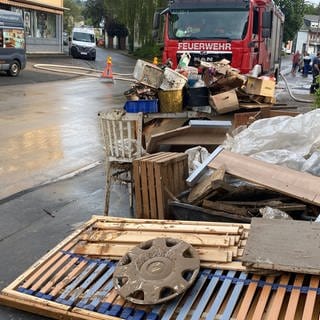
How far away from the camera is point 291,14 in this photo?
49125 mm

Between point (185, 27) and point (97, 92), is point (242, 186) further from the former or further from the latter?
point (97, 92)

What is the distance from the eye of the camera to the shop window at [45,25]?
3494 centimetres

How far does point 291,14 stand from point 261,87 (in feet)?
145

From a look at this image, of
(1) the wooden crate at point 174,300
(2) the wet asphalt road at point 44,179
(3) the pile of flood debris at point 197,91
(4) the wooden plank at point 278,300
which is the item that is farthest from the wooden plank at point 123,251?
(3) the pile of flood debris at point 197,91

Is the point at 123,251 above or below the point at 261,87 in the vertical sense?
below

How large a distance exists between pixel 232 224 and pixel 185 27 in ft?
26.9

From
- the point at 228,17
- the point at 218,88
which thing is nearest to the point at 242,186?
the point at 218,88

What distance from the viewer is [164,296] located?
130 inches

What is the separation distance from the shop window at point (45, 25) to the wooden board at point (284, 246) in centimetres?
3386

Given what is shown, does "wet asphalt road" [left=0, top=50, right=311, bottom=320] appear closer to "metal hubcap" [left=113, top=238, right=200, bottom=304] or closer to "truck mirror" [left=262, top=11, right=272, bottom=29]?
"metal hubcap" [left=113, top=238, right=200, bottom=304]

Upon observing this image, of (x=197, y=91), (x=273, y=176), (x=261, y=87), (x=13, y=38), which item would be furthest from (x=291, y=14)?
(x=273, y=176)

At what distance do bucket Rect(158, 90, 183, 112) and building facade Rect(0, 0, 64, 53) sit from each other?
1025 inches

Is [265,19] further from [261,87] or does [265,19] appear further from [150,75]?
[150,75]

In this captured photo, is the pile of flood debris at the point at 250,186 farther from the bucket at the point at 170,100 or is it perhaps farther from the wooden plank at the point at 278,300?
the bucket at the point at 170,100
